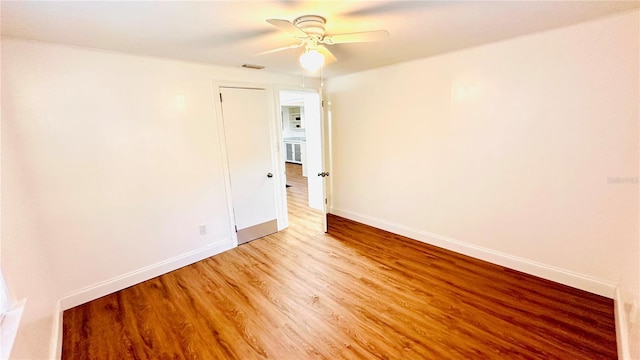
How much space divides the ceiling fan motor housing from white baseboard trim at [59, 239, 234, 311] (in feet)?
8.77

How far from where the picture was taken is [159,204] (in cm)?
288

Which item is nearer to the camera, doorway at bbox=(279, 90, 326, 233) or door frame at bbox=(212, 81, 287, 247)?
door frame at bbox=(212, 81, 287, 247)

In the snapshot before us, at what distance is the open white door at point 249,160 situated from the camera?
3357 millimetres

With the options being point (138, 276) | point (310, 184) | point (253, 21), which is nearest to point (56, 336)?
point (138, 276)

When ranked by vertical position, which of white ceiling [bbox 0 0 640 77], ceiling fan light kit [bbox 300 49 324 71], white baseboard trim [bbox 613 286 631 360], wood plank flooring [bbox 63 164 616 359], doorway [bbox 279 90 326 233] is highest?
white ceiling [bbox 0 0 640 77]

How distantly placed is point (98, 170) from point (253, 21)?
197 cm

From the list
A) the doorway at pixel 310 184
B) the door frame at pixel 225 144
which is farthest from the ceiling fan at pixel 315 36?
the doorway at pixel 310 184

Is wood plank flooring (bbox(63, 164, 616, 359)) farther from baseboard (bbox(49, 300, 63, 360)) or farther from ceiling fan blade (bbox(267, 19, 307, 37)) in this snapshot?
ceiling fan blade (bbox(267, 19, 307, 37))

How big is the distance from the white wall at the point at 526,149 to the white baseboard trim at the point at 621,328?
3.0 inches

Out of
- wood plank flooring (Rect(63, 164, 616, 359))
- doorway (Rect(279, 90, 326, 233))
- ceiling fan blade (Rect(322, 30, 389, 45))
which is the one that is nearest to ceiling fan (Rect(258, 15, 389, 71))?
ceiling fan blade (Rect(322, 30, 389, 45))

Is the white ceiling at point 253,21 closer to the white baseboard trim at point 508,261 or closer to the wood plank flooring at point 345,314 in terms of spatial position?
the white baseboard trim at point 508,261

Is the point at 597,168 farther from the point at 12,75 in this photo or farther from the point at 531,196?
the point at 12,75

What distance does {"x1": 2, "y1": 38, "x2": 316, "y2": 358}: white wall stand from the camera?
1.98 meters

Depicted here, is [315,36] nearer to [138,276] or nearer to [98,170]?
[98,170]
